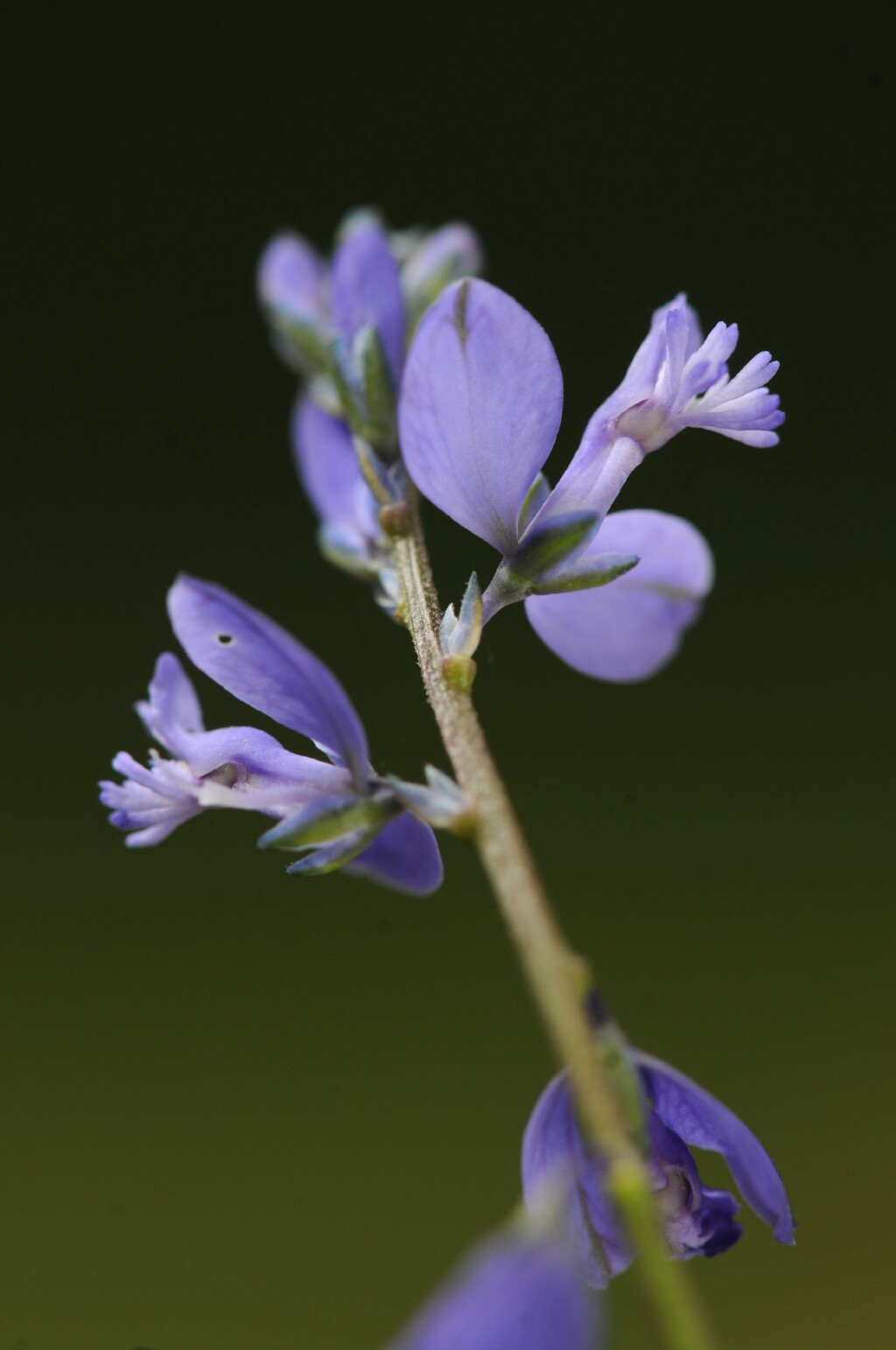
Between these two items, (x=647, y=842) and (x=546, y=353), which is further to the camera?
(x=647, y=842)

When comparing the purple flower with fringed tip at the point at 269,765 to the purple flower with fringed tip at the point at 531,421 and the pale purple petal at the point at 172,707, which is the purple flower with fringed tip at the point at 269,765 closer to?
the pale purple petal at the point at 172,707

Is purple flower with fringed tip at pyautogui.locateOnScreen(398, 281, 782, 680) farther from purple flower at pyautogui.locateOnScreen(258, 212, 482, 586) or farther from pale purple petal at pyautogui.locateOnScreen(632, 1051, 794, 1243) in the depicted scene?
pale purple petal at pyautogui.locateOnScreen(632, 1051, 794, 1243)

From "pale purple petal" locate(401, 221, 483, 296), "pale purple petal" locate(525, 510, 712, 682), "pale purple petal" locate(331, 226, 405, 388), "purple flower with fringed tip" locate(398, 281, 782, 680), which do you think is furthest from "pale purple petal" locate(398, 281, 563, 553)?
"pale purple petal" locate(401, 221, 483, 296)

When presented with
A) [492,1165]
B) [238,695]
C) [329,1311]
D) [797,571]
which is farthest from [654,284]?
[238,695]

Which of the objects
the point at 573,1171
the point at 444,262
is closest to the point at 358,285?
the point at 444,262

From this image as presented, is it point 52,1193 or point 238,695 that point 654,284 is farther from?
point 238,695

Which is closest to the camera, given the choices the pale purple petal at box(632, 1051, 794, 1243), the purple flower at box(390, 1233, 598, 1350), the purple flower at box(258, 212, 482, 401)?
the purple flower at box(390, 1233, 598, 1350)

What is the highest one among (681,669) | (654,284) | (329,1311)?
(654,284)

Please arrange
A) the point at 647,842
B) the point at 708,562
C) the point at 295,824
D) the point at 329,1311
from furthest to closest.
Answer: the point at 647,842 < the point at 329,1311 < the point at 708,562 < the point at 295,824
